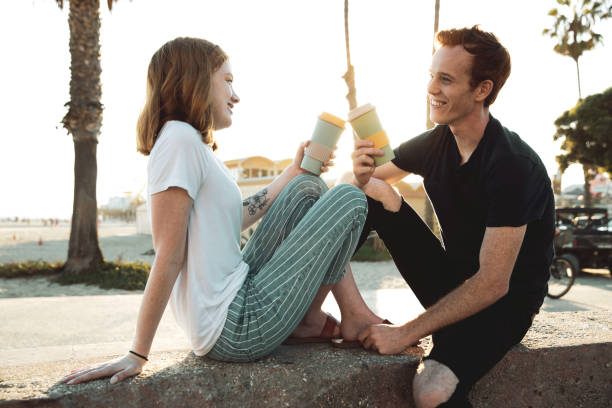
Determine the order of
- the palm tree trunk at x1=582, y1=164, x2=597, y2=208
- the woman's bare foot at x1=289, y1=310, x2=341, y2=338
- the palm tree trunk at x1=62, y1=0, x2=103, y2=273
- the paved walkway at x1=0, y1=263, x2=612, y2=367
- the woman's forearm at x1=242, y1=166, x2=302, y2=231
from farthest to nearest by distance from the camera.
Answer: the palm tree trunk at x1=582, y1=164, x2=597, y2=208, the palm tree trunk at x1=62, y1=0, x2=103, y2=273, the paved walkway at x1=0, y1=263, x2=612, y2=367, the woman's forearm at x1=242, y1=166, x2=302, y2=231, the woman's bare foot at x1=289, y1=310, x2=341, y2=338

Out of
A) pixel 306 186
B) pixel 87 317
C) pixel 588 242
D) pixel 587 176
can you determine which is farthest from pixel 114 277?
pixel 587 176

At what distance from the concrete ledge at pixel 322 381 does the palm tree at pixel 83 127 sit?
8111 millimetres

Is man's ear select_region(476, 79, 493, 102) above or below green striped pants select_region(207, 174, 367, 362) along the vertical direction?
above

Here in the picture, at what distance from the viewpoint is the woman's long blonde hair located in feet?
5.54

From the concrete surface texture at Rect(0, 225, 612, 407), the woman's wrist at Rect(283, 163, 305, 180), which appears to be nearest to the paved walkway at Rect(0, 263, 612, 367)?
the concrete surface texture at Rect(0, 225, 612, 407)

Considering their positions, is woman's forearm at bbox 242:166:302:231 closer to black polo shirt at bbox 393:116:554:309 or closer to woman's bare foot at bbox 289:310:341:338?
woman's bare foot at bbox 289:310:341:338

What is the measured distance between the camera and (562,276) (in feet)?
23.7

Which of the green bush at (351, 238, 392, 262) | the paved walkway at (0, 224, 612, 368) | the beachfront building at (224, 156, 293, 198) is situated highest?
the beachfront building at (224, 156, 293, 198)

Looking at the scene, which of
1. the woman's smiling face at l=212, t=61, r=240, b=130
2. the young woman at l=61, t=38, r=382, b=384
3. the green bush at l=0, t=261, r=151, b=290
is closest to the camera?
the young woman at l=61, t=38, r=382, b=384

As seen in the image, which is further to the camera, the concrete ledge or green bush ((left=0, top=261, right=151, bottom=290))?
green bush ((left=0, top=261, right=151, bottom=290))

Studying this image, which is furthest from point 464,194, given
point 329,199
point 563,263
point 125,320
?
point 563,263

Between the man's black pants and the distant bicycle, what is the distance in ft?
19.8

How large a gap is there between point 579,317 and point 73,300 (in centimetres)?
589

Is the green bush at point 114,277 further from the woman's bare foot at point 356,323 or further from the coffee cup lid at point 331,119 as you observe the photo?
the coffee cup lid at point 331,119
